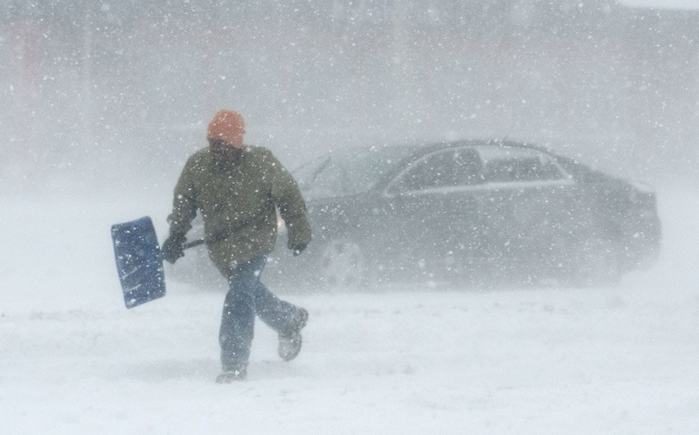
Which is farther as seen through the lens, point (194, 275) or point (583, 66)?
point (583, 66)

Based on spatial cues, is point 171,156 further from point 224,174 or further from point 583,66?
point 224,174

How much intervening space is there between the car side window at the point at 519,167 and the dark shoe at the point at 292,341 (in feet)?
12.7

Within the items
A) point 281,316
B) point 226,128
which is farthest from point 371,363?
point 226,128

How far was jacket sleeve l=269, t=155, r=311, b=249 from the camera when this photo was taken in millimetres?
5762

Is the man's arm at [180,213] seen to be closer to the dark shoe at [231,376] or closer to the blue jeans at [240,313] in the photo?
the blue jeans at [240,313]

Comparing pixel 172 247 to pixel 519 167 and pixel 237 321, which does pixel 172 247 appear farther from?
pixel 519 167

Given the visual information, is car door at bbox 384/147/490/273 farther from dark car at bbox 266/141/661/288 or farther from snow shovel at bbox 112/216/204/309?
snow shovel at bbox 112/216/204/309

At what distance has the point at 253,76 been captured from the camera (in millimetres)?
23203

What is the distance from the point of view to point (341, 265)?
9.01 metres

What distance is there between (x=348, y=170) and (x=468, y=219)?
1145 millimetres

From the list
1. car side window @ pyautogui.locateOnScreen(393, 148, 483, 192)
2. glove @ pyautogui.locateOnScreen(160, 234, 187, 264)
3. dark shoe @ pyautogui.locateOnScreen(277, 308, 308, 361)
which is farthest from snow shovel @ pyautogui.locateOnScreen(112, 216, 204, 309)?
car side window @ pyautogui.locateOnScreen(393, 148, 483, 192)

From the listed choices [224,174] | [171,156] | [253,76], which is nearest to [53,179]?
[171,156]

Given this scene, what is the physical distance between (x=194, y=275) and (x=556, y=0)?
19.3 meters

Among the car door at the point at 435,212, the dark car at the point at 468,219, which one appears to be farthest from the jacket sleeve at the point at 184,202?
the car door at the point at 435,212
